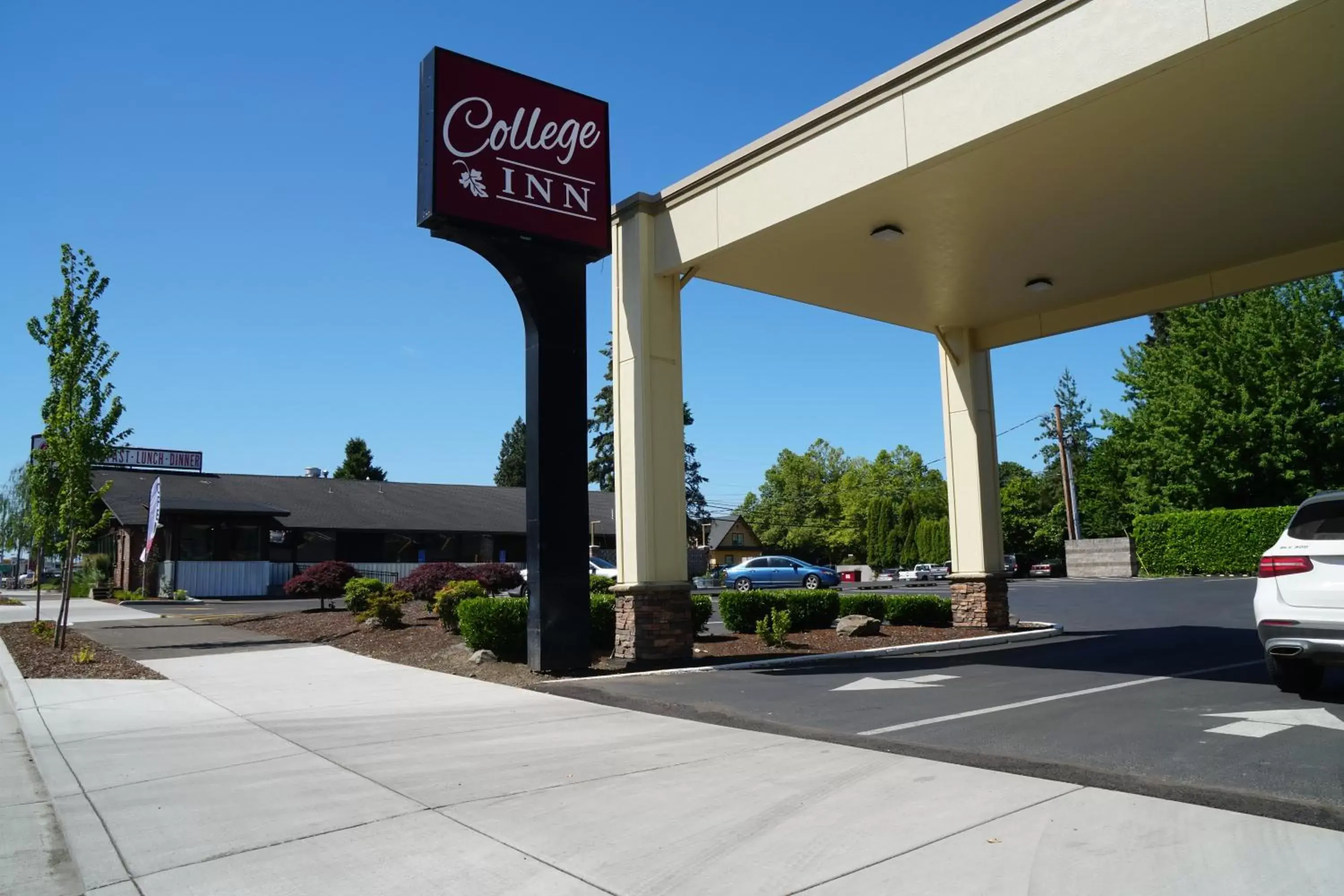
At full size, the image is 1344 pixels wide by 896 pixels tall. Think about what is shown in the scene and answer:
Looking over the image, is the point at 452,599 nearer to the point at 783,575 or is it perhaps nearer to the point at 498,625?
the point at 498,625

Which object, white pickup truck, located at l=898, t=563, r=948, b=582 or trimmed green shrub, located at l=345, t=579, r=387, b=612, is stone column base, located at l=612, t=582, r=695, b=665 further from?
white pickup truck, located at l=898, t=563, r=948, b=582

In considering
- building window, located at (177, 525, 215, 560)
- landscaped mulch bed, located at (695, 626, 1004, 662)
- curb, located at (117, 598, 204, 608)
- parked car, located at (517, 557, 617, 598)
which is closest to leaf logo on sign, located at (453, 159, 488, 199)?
landscaped mulch bed, located at (695, 626, 1004, 662)

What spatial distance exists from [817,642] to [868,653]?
1.40m

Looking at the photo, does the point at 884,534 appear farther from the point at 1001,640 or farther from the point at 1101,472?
the point at 1001,640

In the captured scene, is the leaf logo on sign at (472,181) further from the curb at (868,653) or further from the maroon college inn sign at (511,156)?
the curb at (868,653)

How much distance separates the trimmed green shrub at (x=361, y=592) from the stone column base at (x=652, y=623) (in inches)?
322

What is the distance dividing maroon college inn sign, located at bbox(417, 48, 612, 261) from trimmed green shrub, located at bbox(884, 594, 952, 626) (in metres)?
9.00

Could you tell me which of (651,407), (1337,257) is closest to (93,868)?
(651,407)

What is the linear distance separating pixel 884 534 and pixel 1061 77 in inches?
2514

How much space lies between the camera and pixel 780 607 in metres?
15.8

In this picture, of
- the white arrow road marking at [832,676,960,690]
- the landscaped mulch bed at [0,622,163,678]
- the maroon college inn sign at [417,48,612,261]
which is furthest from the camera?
the landscaped mulch bed at [0,622,163,678]

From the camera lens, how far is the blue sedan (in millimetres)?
39438

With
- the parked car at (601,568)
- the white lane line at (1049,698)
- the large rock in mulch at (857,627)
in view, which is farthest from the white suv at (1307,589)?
the parked car at (601,568)

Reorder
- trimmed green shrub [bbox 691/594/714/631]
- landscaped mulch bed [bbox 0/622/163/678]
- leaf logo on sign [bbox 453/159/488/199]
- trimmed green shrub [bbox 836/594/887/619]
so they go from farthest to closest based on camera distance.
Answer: trimmed green shrub [bbox 836/594/887/619] → trimmed green shrub [bbox 691/594/714/631] → landscaped mulch bed [bbox 0/622/163/678] → leaf logo on sign [bbox 453/159/488/199]
